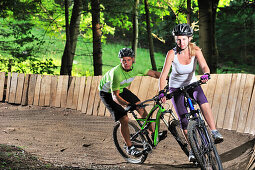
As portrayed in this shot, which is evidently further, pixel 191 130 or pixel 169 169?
pixel 169 169

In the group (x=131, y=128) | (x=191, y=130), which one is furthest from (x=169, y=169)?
(x=191, y=130)

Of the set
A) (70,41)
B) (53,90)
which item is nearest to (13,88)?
(53,90)

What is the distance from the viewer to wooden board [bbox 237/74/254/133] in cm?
885

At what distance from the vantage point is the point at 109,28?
2181cm

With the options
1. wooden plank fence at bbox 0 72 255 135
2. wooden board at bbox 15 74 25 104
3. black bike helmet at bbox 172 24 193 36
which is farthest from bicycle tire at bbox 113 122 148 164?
wooden board at bbox 15 74 25 104

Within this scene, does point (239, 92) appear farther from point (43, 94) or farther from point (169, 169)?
point (43, 94)

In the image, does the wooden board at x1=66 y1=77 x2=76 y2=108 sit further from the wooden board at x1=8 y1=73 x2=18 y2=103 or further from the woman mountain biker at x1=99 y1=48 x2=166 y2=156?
the woman mountain biker at x1=99 y1=48 x2=166 y2=156

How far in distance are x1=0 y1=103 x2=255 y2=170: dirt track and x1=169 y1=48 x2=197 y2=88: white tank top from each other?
1836 millimetres

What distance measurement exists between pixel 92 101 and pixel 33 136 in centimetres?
298

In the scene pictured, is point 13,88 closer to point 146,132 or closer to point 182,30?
point 146,132

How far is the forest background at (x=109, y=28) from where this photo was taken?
530 inches

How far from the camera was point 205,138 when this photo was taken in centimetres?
513

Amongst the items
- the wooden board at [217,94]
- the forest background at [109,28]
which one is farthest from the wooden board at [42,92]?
the wooden board at [217,94]

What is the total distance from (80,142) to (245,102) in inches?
166
